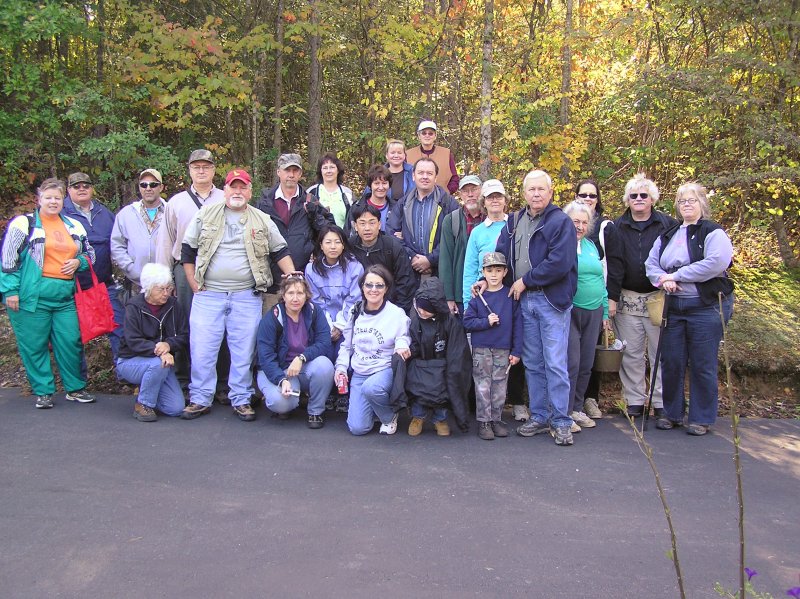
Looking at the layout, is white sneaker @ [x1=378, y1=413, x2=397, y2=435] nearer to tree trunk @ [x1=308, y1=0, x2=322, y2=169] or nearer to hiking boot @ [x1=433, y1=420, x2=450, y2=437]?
hiking boot @ [x1=433, y1=420, x2=450, y2=437]

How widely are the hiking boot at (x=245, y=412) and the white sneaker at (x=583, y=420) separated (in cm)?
285

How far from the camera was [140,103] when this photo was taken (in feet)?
34.2

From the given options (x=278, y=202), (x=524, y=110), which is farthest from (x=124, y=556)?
(x=524, y=110)

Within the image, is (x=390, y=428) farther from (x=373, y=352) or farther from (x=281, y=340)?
(x=281, y=340)

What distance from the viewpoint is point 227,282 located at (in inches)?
243

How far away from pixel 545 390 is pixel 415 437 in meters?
1.19

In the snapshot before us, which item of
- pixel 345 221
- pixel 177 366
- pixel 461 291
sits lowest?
pixel 177 366

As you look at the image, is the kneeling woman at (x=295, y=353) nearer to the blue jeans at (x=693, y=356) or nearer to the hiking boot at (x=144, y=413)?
the hiking boot at (x=144, y=413)

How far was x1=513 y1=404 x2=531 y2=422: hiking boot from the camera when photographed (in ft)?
19.9

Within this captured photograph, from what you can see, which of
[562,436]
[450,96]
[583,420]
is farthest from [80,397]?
[450,96]

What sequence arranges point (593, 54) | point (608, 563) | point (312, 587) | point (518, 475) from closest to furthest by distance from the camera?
point (312, 587) < point (608, 563) < point (518, 475) < point (593, 54)

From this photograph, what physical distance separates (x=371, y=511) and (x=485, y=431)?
1667 millimetres

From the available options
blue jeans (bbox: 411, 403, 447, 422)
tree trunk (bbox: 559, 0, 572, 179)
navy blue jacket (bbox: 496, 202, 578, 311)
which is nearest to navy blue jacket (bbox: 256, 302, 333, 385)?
blue jeans (bbox: 411, 403, 447, 422)

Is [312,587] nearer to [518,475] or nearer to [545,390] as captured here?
[518,475]
